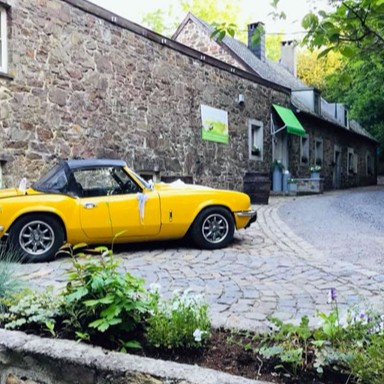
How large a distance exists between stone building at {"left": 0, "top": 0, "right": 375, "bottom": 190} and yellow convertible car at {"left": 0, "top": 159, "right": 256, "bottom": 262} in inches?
103

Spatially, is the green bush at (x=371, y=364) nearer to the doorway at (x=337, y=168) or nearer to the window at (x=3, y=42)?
the window at (x=3, y=42)

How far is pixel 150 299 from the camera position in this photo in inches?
103

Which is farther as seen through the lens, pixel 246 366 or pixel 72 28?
pixel 72 28

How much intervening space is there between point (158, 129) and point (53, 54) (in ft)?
11.3

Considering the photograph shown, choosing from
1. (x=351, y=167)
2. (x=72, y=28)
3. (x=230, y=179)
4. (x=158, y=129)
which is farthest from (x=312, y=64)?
(x=72, y=28)

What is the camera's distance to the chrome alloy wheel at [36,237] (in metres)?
→ 5.49

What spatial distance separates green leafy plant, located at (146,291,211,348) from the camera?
7.54 feet

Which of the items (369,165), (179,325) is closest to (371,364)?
(179,325)

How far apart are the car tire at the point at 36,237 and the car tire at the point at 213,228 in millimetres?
1891

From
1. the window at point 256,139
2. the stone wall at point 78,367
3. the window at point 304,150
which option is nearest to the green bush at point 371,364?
the stone wall at point 78,367

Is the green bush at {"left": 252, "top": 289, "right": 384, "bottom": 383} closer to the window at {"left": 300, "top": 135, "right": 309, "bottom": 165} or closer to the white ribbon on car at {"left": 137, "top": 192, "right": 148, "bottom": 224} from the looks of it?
the white ribbon on car at {"left": 137, "top": 192, "right": 148, "bottom": 224}

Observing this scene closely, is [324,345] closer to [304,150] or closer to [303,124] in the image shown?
[303,124]

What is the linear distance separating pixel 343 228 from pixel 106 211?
4773 mm

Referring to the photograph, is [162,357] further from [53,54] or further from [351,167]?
[351,167]
